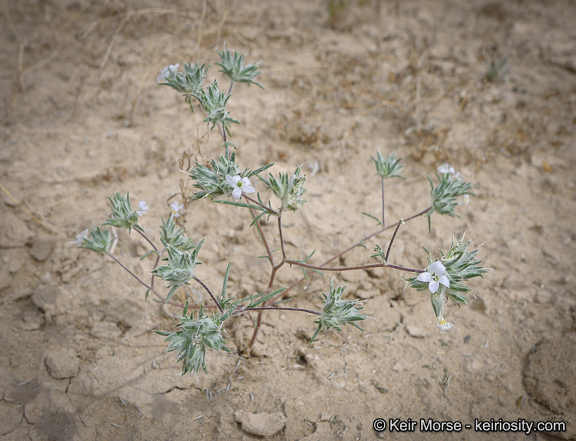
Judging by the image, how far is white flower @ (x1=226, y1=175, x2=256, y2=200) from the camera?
6.42 ft

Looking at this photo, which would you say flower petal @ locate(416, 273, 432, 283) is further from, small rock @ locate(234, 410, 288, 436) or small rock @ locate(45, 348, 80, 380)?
small rock @ locate(45, 348, 80, 380)

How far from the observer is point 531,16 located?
5223mm

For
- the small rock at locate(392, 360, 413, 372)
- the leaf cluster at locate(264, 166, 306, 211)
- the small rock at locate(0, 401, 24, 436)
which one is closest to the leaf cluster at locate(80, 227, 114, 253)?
the small rock at locate(0, 401, 24, 436)

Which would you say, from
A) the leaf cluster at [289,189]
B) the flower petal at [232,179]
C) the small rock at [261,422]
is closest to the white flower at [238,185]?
the flower petal at [232,179]

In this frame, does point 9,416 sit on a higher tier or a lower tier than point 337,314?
lower

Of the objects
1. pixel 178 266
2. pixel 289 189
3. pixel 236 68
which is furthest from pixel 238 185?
pixel 236 68

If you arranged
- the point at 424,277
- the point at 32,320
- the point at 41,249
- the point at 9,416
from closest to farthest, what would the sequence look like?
the point at 424,277 < the point at 9,416 < the point at 32,320 < the point at 41,249

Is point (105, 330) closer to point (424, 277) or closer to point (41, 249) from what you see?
point (41, 249)

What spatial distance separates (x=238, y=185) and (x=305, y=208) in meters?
1.38

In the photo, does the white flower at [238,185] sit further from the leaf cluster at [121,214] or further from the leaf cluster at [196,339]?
A: the leaf cluster at [121,214]

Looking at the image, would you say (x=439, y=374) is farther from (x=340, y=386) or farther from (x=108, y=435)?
(x=108, y=435)

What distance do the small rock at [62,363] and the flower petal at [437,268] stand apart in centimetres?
214

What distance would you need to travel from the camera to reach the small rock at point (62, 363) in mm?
2428

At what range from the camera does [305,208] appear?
11.0 feet
